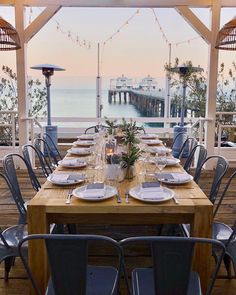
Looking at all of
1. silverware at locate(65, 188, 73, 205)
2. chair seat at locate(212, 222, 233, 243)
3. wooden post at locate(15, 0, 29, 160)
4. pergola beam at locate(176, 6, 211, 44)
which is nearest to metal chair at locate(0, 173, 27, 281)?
silverware at locate(65, 188, 73, 205)

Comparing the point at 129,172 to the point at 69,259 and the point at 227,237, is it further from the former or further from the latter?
the point at 69,259

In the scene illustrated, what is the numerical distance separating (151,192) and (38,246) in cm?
76

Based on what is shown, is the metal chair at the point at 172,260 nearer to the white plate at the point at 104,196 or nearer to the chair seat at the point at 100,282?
the chair seat at the point at 100,282

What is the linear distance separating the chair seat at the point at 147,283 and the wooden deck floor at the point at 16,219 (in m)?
0.71

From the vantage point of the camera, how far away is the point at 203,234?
1986mm

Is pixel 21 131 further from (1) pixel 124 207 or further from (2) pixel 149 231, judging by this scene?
(1) pixel 124 207

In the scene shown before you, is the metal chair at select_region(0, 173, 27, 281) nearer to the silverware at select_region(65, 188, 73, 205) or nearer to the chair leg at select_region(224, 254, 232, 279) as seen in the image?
the silverware at select_region(65, 188, 73, 205)

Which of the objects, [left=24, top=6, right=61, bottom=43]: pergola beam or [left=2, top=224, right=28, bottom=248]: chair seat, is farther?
[left=24, top=6, right=61, bottom=43]: pergola beam

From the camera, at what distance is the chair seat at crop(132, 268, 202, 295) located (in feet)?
5.62

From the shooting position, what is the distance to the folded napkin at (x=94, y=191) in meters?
2.10

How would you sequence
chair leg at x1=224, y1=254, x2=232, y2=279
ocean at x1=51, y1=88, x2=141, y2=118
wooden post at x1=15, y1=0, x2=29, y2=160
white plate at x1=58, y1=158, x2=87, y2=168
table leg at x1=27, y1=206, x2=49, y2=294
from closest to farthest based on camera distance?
1. table leg at x1=27, y1=206, x2=49, y2=294
2. chair leg at x1=224, y1=254, x2=232, y2=279
3. white plate at x1=58, y1=158, x2=87, y2=168
4. wooden post at x1=15, y1=0, x2=29, y2=160
5. ocean at x1=51, y1=88, x2=141, y2=118

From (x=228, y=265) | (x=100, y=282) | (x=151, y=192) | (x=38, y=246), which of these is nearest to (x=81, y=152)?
(x=151, y=192)

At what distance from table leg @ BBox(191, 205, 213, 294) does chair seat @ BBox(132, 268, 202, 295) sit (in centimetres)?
12

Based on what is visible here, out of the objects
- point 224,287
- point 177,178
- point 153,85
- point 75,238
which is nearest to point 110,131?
point 177,178
